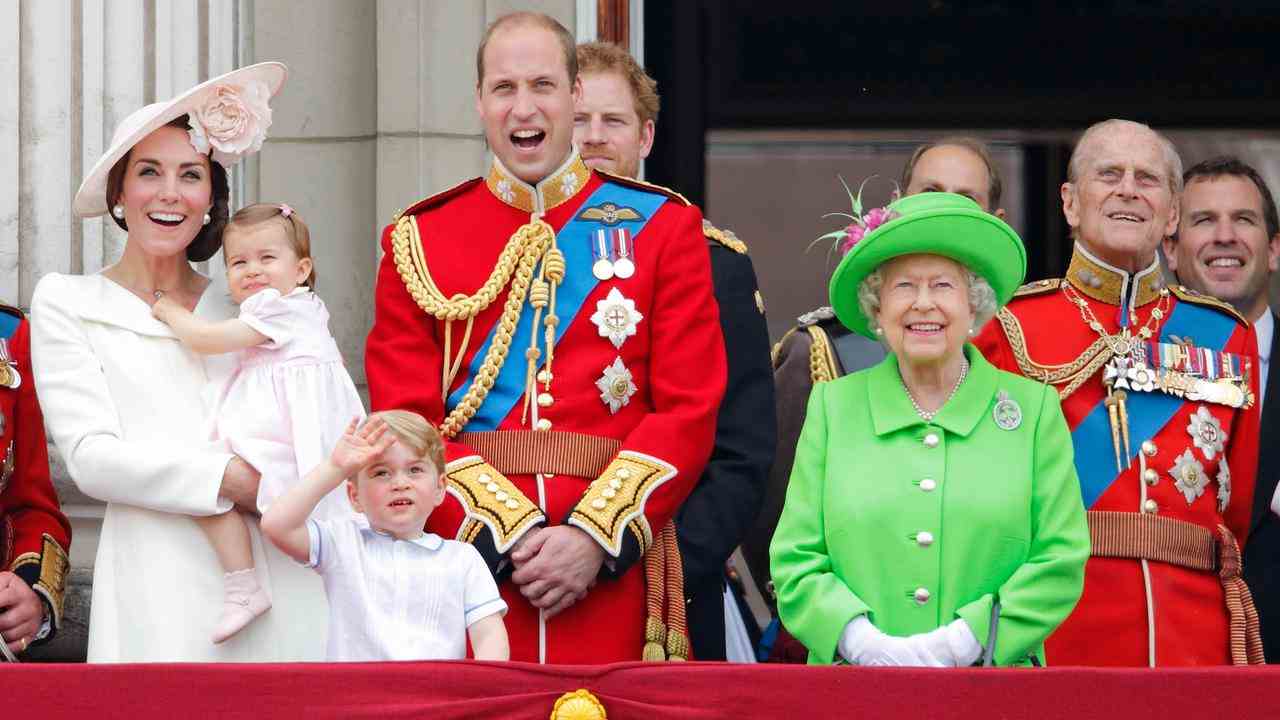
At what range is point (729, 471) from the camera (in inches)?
177

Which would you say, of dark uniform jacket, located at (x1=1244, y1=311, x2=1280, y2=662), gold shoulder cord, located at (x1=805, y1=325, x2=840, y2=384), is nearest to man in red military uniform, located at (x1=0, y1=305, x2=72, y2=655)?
gold shoulder cord, located at (x1=805, y1=325, x2=840, y2=384)

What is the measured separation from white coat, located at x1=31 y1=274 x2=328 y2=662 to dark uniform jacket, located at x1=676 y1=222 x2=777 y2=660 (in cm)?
71

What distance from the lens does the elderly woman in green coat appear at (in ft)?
13.5

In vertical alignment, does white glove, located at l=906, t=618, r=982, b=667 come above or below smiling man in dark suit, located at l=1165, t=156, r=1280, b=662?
below

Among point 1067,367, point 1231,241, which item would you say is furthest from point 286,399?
point 1231,241

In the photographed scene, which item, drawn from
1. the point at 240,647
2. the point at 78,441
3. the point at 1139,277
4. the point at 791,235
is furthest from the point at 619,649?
the point at 791,235

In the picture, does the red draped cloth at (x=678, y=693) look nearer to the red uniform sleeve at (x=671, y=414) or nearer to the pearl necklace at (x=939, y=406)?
the red uniform sleeve at (x=671, y=414)

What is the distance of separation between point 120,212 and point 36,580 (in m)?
0.74

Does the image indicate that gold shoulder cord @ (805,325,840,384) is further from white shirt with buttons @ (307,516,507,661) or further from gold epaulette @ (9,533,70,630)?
gold epaulette @ (9,533,70,630)

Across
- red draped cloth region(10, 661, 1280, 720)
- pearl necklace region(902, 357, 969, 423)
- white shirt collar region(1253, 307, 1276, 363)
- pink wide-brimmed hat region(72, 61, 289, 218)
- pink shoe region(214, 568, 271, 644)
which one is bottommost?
red draped cloth region(10, 661, 1280, 720)

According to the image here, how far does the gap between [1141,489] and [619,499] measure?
109cm

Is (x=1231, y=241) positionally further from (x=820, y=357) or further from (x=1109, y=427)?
(x=820, y=357)

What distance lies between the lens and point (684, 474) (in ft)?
14.2

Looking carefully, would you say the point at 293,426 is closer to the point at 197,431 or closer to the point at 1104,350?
the point at 197,431
